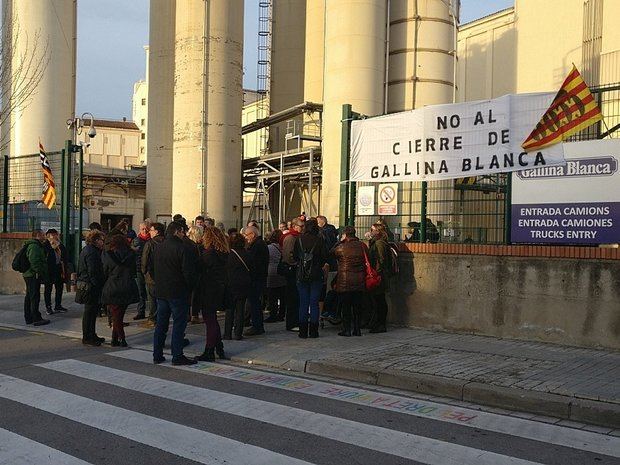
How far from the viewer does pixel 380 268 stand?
10336mm

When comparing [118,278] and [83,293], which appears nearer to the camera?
[118,278]

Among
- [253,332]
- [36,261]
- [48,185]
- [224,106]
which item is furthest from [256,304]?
[224,106]

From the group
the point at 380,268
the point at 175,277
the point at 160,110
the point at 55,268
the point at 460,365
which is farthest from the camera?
the point at 160,110

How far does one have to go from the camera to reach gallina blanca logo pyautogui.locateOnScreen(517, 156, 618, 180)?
9191 millimetres

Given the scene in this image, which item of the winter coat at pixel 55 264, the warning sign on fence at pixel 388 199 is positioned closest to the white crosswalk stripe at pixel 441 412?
the warning sign on fence at pixel 388 199

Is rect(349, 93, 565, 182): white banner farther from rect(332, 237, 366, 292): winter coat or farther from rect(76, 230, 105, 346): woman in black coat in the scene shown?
rect(76, 230, 105, 346): woman in black coat

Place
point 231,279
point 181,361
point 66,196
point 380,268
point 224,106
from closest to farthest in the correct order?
point 181,361 < point 231,279 < point 380,268 < point 66,196 < point 224,106

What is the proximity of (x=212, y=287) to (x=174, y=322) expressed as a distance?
69 cm

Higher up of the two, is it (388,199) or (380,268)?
(388,199)

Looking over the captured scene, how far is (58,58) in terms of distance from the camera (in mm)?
33250

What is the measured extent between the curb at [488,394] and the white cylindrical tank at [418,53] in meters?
21.4

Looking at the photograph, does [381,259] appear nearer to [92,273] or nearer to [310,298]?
[310,298]

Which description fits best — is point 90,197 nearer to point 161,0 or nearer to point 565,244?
point 161,0

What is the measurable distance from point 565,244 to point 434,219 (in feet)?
7.44
